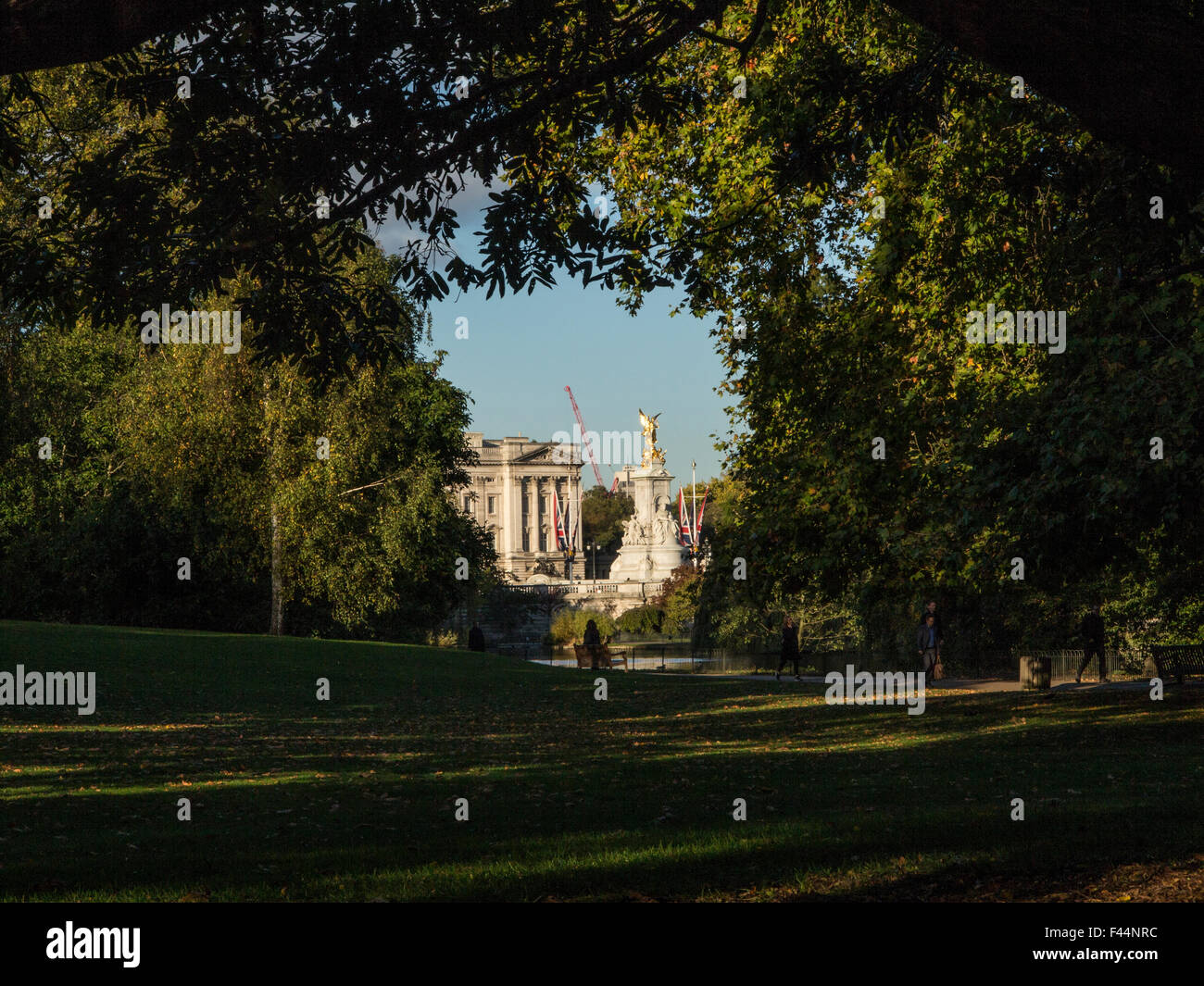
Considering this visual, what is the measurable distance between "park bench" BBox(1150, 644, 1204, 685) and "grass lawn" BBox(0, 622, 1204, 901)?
262 centimetres

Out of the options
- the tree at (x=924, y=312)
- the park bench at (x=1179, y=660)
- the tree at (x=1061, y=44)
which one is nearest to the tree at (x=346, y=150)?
the tree at (x=924, y=312)

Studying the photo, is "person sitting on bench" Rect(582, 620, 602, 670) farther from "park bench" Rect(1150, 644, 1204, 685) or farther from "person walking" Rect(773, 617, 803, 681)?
"park bench" Rect(1150, 644, 1204, 685)

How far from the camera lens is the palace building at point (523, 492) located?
464 feet

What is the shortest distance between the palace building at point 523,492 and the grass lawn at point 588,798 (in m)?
121

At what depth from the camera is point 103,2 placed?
16.9 feet

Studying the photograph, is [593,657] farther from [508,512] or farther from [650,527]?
[508,512]

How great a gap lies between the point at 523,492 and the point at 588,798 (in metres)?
134

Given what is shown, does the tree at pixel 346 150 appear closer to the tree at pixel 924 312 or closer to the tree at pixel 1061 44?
the tree at pixel 924 312

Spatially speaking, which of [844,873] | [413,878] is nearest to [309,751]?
[413,878]

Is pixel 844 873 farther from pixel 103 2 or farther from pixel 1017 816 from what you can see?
pixel 103 2

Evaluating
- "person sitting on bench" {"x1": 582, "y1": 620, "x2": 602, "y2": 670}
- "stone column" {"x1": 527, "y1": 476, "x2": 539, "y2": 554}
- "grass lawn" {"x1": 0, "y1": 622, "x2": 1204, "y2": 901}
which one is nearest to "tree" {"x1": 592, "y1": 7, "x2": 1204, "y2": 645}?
"grass lawn" {"x1": 0, "y1": 622, "x2": 1204, "y2": 901}

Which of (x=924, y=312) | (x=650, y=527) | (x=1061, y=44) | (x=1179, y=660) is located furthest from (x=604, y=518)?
(x=1061, y=44)

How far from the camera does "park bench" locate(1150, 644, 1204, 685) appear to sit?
23219 millimetres

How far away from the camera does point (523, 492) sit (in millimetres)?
143500
